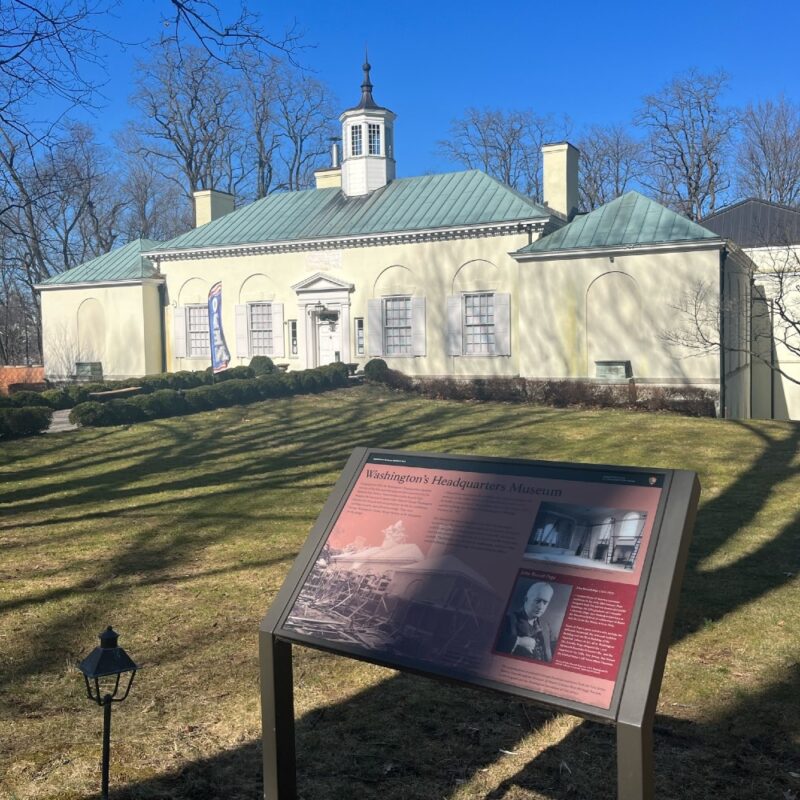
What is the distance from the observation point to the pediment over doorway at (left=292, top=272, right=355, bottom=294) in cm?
2678

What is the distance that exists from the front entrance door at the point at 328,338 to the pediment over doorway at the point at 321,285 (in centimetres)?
80

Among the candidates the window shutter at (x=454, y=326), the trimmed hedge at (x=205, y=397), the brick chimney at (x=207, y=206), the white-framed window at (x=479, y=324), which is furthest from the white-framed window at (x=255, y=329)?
the white-framed window at (x=479, y=324)

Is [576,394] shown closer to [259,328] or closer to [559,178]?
[559,178]

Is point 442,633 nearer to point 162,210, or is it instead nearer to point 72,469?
point 72,469

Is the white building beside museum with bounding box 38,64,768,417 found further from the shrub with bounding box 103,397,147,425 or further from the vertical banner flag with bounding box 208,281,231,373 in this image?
the shrub with bounding box 103,397,147,425

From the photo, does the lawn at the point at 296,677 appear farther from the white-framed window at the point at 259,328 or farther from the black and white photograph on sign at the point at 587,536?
the white-framed window at the point at 259,328

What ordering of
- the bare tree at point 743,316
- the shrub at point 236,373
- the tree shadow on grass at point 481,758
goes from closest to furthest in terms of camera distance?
the tree shadow on grass at point 481,758 < the bare tree at point 743,316 < the shrub at point 236,373

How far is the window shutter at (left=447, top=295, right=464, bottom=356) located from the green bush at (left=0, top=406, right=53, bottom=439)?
1188cm

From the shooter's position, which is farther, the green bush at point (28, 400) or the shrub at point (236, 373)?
the shrub at point (236, 373)

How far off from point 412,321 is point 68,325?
13.5 metres

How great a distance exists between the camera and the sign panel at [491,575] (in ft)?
9.99

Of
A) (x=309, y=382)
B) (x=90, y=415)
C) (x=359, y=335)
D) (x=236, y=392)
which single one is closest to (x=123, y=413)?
(x=90, y=415)

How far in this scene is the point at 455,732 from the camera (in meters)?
4.66

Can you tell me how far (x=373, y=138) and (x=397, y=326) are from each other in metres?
6.95
